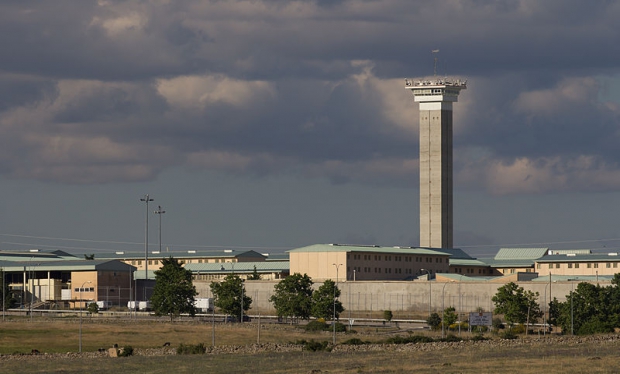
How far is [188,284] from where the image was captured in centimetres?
18875

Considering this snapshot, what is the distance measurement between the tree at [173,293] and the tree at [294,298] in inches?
534

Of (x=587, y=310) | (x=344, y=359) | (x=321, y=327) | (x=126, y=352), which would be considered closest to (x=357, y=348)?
(x=344, y=359)

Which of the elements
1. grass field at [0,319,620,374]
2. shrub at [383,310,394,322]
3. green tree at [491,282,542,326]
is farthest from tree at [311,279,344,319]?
grass field at [0,319,620,374]

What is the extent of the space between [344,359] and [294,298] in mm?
84886

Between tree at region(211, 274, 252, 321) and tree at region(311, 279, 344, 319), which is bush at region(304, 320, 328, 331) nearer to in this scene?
tree at region(311, 279, 344, 319)

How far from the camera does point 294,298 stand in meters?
186

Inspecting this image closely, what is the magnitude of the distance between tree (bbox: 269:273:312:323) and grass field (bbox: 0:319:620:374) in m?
34.8

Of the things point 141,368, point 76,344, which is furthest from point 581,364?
point 76,344

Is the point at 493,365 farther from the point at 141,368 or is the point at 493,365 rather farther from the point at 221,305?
the point at 221,305

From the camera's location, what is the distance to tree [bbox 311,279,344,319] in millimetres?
179375

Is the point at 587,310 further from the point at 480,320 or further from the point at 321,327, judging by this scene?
Result: the point at 321,327

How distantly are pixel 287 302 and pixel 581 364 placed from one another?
102m

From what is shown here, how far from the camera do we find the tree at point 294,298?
184 m

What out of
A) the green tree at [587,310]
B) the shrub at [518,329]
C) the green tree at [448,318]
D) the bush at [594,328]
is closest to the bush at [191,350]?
the bush at [594,328]
